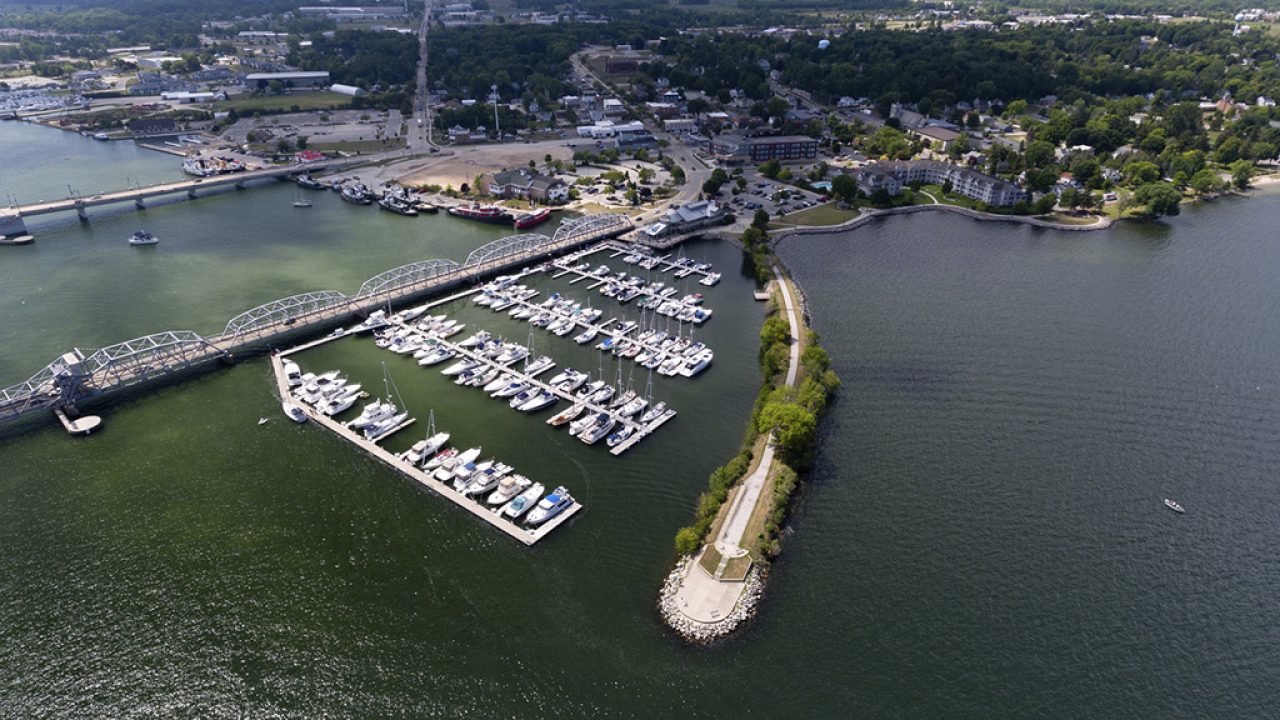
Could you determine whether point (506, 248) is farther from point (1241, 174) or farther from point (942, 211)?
point (1241, 174)

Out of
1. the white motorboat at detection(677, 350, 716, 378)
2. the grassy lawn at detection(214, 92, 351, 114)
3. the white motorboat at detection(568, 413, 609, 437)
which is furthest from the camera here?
the grassy lawn at detection(214, 92, 351, 114)

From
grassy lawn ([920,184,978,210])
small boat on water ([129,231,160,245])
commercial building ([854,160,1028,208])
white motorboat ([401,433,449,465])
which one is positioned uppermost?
commercial building ([854,160,1028,208])

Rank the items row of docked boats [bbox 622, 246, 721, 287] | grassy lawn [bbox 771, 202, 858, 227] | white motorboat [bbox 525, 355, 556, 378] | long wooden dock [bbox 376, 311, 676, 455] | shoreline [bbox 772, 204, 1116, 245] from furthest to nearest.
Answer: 1. grassy lawn [bbox 771, 202, 858, 227]
2. shoreline [bbox 772, 204, 1116, 245]
3. row of docked boats [bbox 622, 246, 721, 287]
4. white motorboat [bbox 525, 355, 556, 378]
5. long wooden dock [bbox 376, 311, 676, 455]

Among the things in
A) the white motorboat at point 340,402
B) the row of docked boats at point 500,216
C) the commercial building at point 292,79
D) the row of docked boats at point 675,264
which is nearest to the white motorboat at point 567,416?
the white motorboat at point 340,402

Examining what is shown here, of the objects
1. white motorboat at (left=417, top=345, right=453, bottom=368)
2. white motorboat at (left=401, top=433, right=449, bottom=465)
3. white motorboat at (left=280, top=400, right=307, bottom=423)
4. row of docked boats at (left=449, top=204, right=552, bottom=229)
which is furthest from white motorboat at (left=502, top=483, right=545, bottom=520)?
row of docked boats at (left=449, top=204, right=552, bottom=229)

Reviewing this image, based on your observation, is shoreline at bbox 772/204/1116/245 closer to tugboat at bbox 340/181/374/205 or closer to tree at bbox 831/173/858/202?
tree at bbox 831/173/858/202

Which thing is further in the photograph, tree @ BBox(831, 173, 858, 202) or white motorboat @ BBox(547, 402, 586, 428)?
tree @ BBox(831, 173, 858, 202)

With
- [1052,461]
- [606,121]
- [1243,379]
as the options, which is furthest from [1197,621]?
[606,121]
